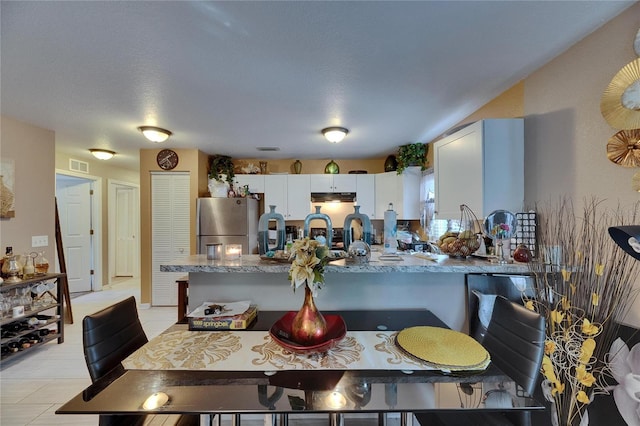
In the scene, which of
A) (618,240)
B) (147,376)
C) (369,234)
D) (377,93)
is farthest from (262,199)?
(618,240)

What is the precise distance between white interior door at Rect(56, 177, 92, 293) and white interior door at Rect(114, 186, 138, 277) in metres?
1.08

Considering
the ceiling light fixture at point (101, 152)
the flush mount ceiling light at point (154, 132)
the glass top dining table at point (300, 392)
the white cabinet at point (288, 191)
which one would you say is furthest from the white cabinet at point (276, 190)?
the glass top dining table at point (300, 392)

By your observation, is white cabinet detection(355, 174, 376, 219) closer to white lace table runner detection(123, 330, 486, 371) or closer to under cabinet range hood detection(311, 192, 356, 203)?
under cabinet range hood detection(311, 192, 356, 203)

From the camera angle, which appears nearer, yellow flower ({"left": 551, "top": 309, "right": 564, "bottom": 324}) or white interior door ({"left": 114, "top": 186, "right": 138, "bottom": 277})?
yellow flower ({"left": 551, "top": 309, "right": 564, "bottom": 324})

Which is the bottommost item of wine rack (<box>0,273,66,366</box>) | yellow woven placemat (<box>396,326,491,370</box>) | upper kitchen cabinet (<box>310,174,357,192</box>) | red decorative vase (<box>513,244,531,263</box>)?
wine rack (<box>0,273,66,366</box>)

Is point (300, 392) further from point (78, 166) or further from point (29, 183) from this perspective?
point (78, 166)

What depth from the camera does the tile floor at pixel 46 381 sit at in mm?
1926

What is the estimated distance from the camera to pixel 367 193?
4527 mm

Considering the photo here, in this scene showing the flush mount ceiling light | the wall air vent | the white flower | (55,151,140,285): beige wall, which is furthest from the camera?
(55,151,140,285): beige wall

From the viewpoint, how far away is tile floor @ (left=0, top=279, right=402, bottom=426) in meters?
1.81

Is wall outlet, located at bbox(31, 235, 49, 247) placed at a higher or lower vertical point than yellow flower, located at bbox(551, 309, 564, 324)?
higher

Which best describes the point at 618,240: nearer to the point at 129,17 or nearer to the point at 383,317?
the point at 383,317

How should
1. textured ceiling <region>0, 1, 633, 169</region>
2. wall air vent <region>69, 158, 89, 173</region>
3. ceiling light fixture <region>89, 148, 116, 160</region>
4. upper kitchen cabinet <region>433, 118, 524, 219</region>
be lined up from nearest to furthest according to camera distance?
textured ceiling <region>0, 1, 633, 169</region>, upper kitchen cabinet <region>433, 118, 524, 219</region>, ceiling light fixture <region>89, 148, 116, 160</region>, wall air vent <region>69, 158, 89, 173</region>

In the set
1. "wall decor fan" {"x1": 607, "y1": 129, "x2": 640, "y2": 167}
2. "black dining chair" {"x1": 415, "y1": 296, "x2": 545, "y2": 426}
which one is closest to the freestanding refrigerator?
"black dining chair" {"x1": 415, "y1": 296, "x2": 545, "y2": 426}
